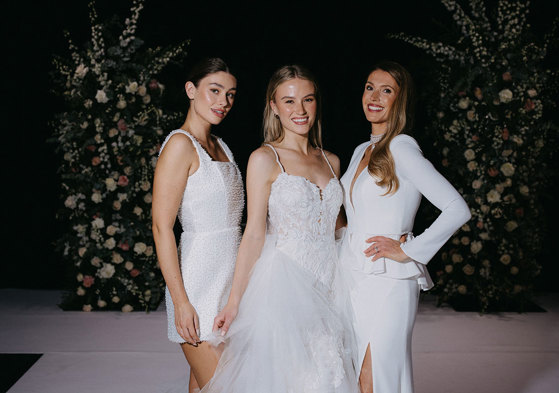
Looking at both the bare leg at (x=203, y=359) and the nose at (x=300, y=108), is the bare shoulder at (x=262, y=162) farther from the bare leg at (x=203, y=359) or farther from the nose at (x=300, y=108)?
the bare leg at (x=203, y=359)

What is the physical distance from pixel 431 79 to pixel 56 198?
363cm

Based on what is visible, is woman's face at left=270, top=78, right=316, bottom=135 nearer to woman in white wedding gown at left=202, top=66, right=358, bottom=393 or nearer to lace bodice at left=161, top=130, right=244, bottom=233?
woman in white wedding gown at left=202, top=66, right=358, bottom=393

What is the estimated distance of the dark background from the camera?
17.5 feet

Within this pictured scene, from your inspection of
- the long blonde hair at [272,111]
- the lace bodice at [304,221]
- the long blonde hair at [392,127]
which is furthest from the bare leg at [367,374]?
the long blonde hair at [272,111]

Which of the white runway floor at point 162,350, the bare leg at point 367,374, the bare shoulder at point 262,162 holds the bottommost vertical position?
the white runway floor at point 162,350

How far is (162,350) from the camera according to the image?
3.90 metres

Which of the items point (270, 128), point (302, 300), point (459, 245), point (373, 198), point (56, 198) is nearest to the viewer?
point (302, 300)

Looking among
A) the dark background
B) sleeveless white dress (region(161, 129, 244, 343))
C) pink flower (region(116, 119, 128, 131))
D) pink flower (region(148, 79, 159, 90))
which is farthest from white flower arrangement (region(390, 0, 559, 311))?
sleeveless white dress (region(161, 129, 244, 343))

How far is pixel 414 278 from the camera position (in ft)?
7.59

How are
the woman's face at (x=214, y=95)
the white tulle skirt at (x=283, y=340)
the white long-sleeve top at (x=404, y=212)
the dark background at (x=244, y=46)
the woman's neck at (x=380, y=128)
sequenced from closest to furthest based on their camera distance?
1. the white tulle skirt at (x=283, y=340)
2. the white long-sleeve top at (x=404, y=212)
3. the woman's face at (x=214, y=95)
4. the woman's neck at (x=380, y=128)
5. the dark background at (x=244, y=46)

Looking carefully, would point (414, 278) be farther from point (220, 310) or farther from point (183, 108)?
point (183, 108)

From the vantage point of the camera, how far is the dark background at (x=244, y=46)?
5.35 meters

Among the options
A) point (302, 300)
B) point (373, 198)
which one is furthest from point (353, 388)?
point (373, 198)

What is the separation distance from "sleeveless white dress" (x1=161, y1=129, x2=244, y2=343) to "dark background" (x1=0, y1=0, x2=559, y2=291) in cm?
313
